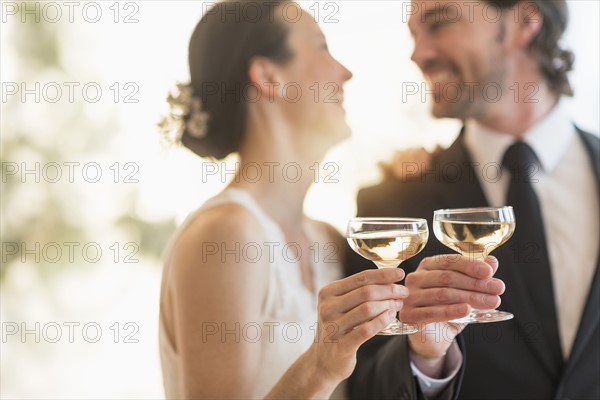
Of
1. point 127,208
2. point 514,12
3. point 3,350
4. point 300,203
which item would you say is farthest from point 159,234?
point 514,12

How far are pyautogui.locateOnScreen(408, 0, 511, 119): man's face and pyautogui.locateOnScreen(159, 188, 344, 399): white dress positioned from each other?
937 mm

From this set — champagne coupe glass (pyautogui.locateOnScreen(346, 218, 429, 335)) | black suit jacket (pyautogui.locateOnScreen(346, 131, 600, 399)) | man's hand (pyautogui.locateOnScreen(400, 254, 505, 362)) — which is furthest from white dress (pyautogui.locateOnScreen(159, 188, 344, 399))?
champagne coupe glass (pyautogui.locateOnScreen(346, 218, 429, 335))

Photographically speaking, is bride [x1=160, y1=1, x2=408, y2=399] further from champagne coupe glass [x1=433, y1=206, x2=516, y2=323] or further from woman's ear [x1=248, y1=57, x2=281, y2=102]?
champagne coupe glass [x1=433, y1=206, x2=516, y2=323]

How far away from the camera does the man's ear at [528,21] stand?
2711 millimetres

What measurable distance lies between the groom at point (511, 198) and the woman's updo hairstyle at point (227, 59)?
515 millimetres

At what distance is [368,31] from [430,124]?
0.51 metres

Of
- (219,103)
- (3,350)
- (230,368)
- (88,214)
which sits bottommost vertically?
(3,350)

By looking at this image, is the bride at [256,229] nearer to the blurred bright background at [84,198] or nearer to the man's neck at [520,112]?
the man's neck at [520,112]

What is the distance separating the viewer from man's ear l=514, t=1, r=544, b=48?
2.71 metres

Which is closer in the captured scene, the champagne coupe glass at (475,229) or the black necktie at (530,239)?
the champagne coupe glass at (475,229)

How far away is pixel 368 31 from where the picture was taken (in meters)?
3.44

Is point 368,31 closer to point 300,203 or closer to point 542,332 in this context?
point 300,203

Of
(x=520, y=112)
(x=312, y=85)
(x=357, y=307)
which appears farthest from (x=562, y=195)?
(x=357, y=307)

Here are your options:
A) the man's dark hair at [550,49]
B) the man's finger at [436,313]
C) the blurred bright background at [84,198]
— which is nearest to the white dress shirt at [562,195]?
the man's dark hair at [550,49]
